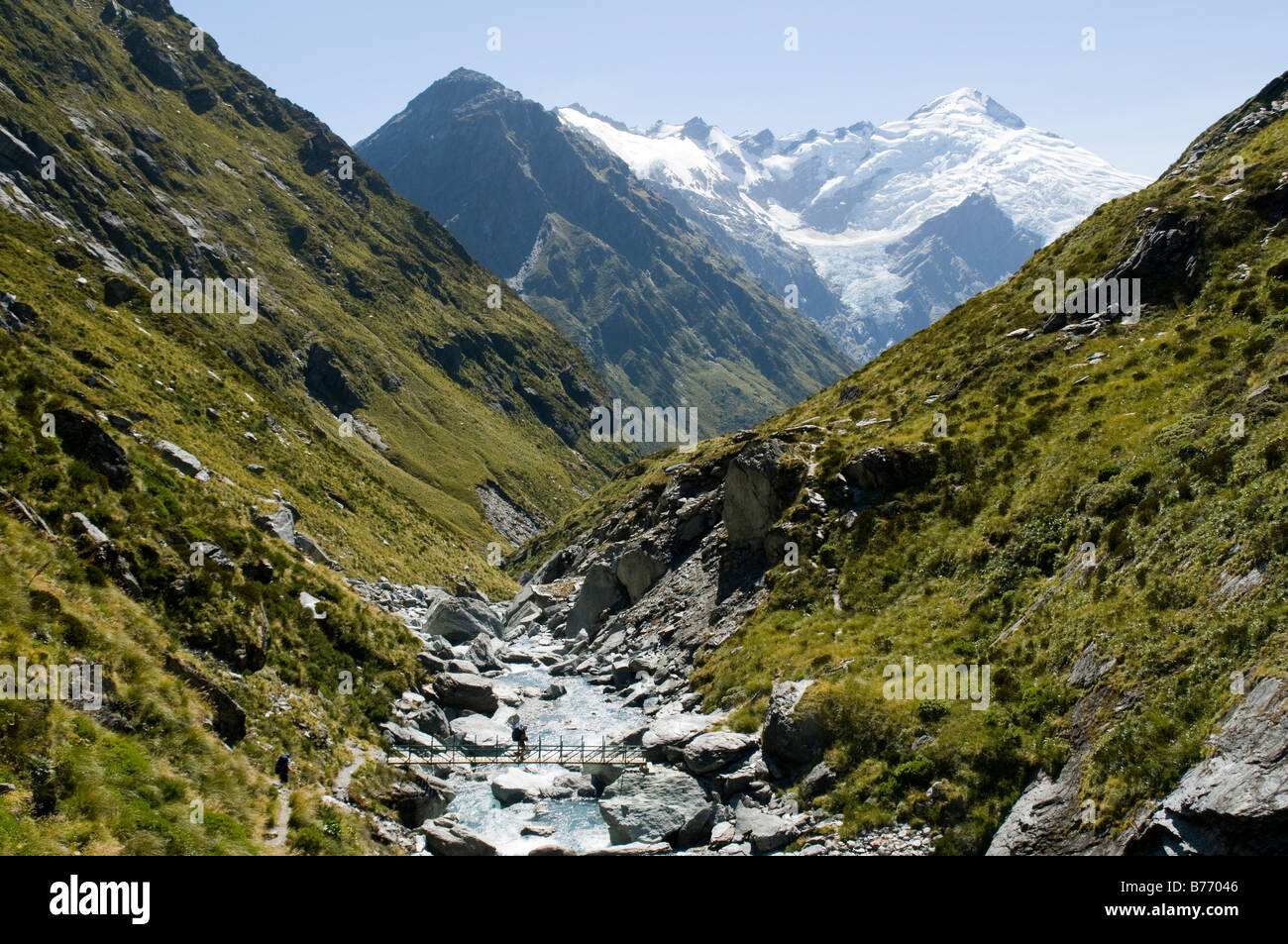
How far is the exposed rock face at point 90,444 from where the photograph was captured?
94.9 ft

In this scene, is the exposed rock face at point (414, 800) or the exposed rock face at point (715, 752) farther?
the exposed rock face at point (715, 752)

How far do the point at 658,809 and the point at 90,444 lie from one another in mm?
24657

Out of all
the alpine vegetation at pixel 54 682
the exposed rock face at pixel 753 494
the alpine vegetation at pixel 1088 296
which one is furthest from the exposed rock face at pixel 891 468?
the alpine vegetation at pixel 54 682

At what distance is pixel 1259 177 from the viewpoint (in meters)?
44.9

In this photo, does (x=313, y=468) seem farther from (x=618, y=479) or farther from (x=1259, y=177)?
(x=1259, y=177)

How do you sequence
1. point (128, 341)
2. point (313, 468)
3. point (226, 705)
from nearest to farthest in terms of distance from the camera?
point (226, 705), point (128, 341), point (313, 468)

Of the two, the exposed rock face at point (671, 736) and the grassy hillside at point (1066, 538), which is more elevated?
the grassy hillside at point (1066, 538)

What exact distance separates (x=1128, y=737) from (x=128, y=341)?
83939 mm

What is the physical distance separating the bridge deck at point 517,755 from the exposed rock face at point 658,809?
2075 millimetres

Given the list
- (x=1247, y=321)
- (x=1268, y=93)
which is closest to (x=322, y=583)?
(x=1247, y=321)

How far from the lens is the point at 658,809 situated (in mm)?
27203

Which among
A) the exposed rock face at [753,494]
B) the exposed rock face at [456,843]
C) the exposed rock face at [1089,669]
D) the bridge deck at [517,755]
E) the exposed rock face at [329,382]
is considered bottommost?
the exposed rock face at [456,843]

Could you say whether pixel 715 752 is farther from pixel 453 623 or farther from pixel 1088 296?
pixel 1088 296

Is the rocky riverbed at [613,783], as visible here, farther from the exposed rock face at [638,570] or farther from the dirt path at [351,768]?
the exposed rock face at [638,570]
